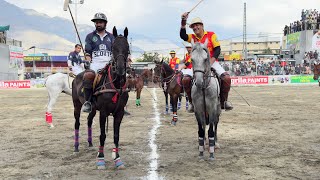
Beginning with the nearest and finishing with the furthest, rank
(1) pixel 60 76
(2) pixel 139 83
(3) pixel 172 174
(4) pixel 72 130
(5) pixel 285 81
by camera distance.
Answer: (3) pixel 172 174, (4) pixel 72 130, (1) pixel 60 76, (2) pixel 139 83, (5) pixel 285 81

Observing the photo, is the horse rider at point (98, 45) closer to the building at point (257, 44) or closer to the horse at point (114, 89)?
the horse at point (114, 89)

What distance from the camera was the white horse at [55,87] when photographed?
1334cm

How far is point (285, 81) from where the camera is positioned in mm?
43719

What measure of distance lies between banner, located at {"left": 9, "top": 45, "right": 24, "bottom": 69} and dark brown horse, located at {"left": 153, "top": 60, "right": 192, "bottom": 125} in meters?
52.3

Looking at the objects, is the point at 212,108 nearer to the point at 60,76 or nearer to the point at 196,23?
the point at 196,23

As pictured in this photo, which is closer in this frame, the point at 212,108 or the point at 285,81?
the point at 212,108

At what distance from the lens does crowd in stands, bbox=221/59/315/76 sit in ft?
146

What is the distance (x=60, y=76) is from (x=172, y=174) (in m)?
7.98

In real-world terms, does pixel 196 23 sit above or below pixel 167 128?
above

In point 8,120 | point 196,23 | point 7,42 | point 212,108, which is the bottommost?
point 8,120

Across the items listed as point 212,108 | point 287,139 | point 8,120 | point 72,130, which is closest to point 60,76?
point 72,130

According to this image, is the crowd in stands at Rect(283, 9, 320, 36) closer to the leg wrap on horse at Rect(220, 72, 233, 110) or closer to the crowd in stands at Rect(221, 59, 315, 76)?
the crowd in stands at Rect(221, 59, 315, 76)

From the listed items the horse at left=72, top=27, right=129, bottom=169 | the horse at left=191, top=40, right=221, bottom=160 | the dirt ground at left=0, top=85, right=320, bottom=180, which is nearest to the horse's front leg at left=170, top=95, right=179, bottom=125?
the dirt ground at left=0, top=85, right=320, bottom=180

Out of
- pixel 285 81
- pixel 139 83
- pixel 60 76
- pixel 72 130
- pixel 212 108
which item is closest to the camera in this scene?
pixel 212 108
